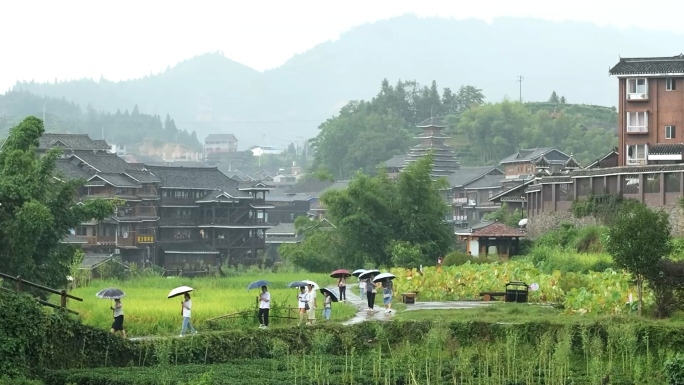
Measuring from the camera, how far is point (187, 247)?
75.1m

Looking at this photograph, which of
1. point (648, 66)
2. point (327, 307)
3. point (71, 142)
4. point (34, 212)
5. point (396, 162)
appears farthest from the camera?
point (396, 162)

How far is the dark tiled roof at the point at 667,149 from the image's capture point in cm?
5656

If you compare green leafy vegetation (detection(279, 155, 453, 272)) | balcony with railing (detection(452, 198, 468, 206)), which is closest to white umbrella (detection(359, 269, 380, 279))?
green leafy vegetation (detection(279, 155, 453, 272))

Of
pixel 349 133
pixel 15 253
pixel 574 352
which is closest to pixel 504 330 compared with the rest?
pixel 574 352

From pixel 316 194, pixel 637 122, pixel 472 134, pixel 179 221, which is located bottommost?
pixel 179 221

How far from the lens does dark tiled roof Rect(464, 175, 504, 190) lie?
3553 inches

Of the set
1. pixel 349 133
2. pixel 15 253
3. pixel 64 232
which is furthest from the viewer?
pixel 349 133

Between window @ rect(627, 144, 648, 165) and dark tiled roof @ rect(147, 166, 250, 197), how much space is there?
25993 millimetres

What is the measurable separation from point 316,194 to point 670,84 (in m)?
50.7

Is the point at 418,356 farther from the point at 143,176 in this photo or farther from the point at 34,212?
the point at 143,176

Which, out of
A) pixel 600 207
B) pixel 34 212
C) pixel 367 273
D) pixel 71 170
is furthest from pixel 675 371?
pixel 71 170

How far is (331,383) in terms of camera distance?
23.3 meters

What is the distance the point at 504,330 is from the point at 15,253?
531 inches

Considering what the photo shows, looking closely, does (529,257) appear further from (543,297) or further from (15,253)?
(15,253)
